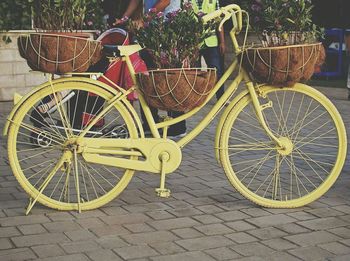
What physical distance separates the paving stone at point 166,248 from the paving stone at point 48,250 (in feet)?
1.69

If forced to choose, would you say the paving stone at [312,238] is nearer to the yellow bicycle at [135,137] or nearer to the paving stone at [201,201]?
the yellow bicycle at [135,137]

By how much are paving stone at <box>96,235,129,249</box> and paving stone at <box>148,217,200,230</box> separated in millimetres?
332

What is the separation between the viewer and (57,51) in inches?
167

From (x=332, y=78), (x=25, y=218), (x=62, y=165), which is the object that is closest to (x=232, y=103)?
(x=62, y=165)

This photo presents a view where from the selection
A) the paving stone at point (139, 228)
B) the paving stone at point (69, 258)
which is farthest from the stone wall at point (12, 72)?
the paving stone at point (69, 258)

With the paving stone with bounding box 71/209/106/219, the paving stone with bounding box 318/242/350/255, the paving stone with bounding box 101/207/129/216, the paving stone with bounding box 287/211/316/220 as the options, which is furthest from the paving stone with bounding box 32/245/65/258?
the paving stone with bounding box 287/211/316/220

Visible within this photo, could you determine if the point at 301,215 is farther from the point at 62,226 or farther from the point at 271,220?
the point at 62,226

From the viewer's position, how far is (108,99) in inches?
176

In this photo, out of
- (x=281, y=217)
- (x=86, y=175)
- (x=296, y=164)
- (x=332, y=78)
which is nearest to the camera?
(x=281, y=217)

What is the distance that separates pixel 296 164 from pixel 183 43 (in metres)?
2.00

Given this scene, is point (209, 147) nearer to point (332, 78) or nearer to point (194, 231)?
point (194, 231)

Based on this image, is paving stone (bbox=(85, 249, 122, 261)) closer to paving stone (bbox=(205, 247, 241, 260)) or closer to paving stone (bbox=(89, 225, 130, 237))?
paving stone (bbox=(89, 225, 130, 237))

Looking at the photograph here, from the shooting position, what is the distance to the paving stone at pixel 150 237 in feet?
12.8

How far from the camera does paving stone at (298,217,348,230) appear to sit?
422cm
